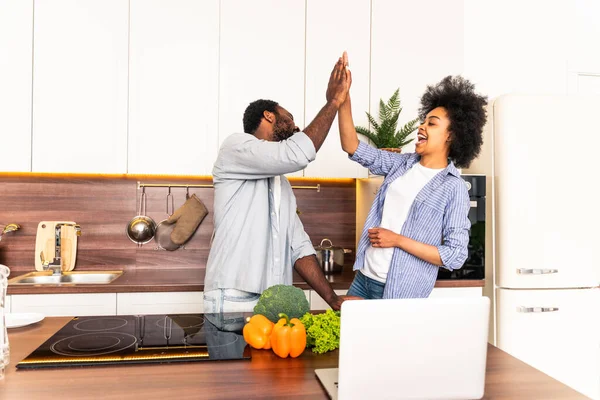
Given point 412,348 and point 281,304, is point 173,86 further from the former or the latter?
point 412,348

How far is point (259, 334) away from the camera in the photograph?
135 centimetres

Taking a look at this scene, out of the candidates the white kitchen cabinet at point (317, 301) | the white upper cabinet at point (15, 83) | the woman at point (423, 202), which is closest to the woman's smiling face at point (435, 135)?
the woman at point (423, 202)

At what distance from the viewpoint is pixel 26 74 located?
2750 mm

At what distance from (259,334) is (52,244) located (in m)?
2.17

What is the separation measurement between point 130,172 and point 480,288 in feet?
6.59

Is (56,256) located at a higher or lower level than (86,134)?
lower

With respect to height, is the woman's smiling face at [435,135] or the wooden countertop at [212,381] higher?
the woman's smiling face at [435,135]

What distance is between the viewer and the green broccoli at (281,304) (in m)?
1.42

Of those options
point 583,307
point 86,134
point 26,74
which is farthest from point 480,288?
point 26,74

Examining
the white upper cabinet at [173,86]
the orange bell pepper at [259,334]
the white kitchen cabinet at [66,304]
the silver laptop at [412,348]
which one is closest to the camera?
the silver laptop at [412,348]

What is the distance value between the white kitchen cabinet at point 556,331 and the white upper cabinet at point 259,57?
157cm

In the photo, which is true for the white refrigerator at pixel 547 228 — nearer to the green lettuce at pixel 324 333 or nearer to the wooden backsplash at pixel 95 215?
the wooden backsplash at pixel 95 215

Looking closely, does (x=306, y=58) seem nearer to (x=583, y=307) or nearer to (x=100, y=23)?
(x=100, y=23)

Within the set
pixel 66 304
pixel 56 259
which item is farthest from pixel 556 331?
pixel 56 259
